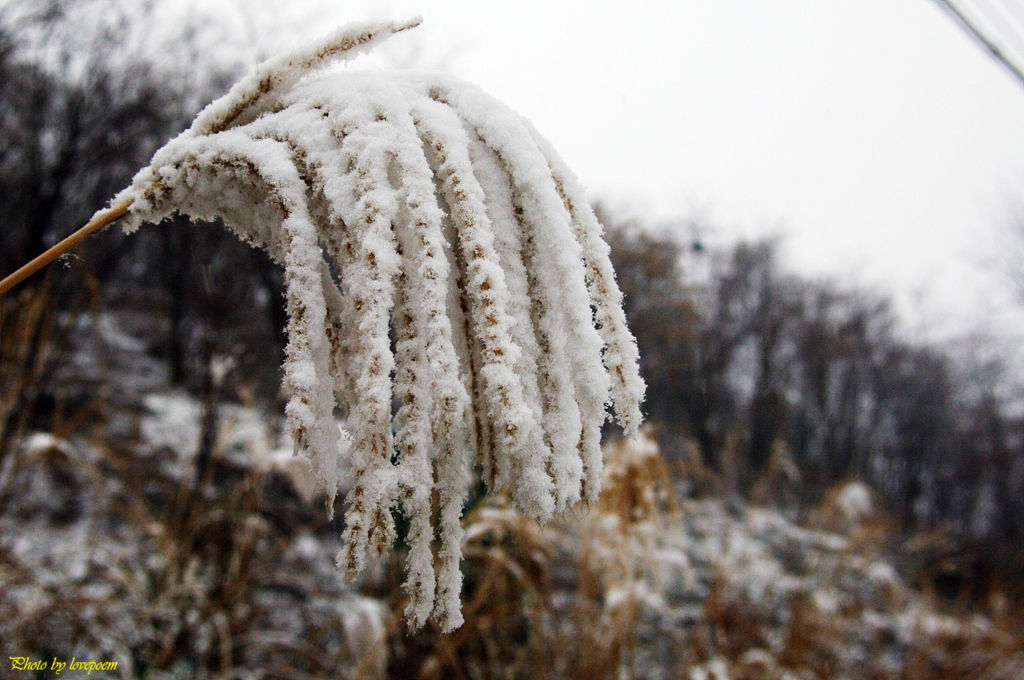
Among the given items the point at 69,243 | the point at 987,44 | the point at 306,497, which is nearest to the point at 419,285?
the point at 69,243

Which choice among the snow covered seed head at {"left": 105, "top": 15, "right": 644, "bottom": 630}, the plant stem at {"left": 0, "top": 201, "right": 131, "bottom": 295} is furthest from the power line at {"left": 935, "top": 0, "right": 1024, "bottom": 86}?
the plant stem at {"left": 0, "top": 201, "right": 131, "bottom": 295}

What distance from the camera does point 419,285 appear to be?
22.6 inches

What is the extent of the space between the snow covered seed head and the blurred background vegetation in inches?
16.4

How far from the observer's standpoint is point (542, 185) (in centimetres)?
63

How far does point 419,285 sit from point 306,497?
130 centimetres

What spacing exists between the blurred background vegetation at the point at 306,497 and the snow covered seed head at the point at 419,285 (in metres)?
0.42

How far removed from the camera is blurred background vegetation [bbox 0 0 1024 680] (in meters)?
2.56

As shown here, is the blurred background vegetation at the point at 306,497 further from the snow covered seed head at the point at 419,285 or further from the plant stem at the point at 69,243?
the snow covered seed head at the point at 419,285

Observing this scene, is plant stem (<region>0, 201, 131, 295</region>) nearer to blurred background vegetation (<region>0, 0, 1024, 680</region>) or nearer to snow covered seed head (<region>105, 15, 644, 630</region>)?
snow covered seed head (<region>105, 15, 644, 630</region>)

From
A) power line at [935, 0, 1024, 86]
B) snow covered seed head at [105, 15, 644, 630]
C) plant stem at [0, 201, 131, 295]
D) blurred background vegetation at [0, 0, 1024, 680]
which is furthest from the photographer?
blurred background vegetation at [0, 0, 1024, 680]

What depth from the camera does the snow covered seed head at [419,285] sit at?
20.8 inches

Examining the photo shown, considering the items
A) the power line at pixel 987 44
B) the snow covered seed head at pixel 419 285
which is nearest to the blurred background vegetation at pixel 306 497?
the snow covered seed head at pixel 419 285

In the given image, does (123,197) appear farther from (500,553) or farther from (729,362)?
(729,362)

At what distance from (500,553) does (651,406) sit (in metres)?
15.9
